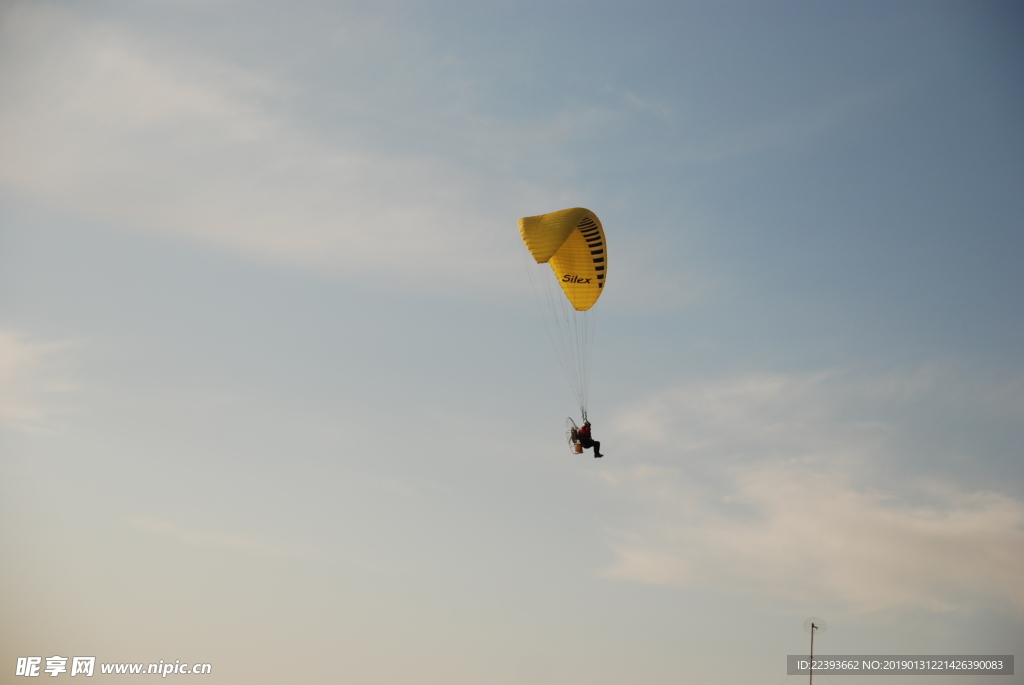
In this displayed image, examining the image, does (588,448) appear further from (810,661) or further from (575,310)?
(810,661)

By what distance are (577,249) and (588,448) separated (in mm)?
8659

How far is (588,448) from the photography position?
129ft

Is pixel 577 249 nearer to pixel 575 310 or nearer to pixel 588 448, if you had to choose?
pixel 575 310

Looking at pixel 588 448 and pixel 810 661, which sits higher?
pixel 588 448

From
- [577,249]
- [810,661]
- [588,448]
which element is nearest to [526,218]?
[577,249]

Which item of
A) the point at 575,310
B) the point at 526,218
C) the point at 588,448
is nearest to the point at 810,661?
the point at 588,448

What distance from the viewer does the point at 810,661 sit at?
1641 inches

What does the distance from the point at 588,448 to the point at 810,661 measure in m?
14.0

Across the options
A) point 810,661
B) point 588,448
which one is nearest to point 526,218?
point 588,448

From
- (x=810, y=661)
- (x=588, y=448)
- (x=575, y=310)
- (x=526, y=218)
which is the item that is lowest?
(x=810, y=661)

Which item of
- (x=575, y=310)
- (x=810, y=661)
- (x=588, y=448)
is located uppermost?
(x=575, y=310)

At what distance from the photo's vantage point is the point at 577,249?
136 feet

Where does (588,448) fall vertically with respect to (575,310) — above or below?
below

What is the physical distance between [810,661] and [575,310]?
60.7ft
